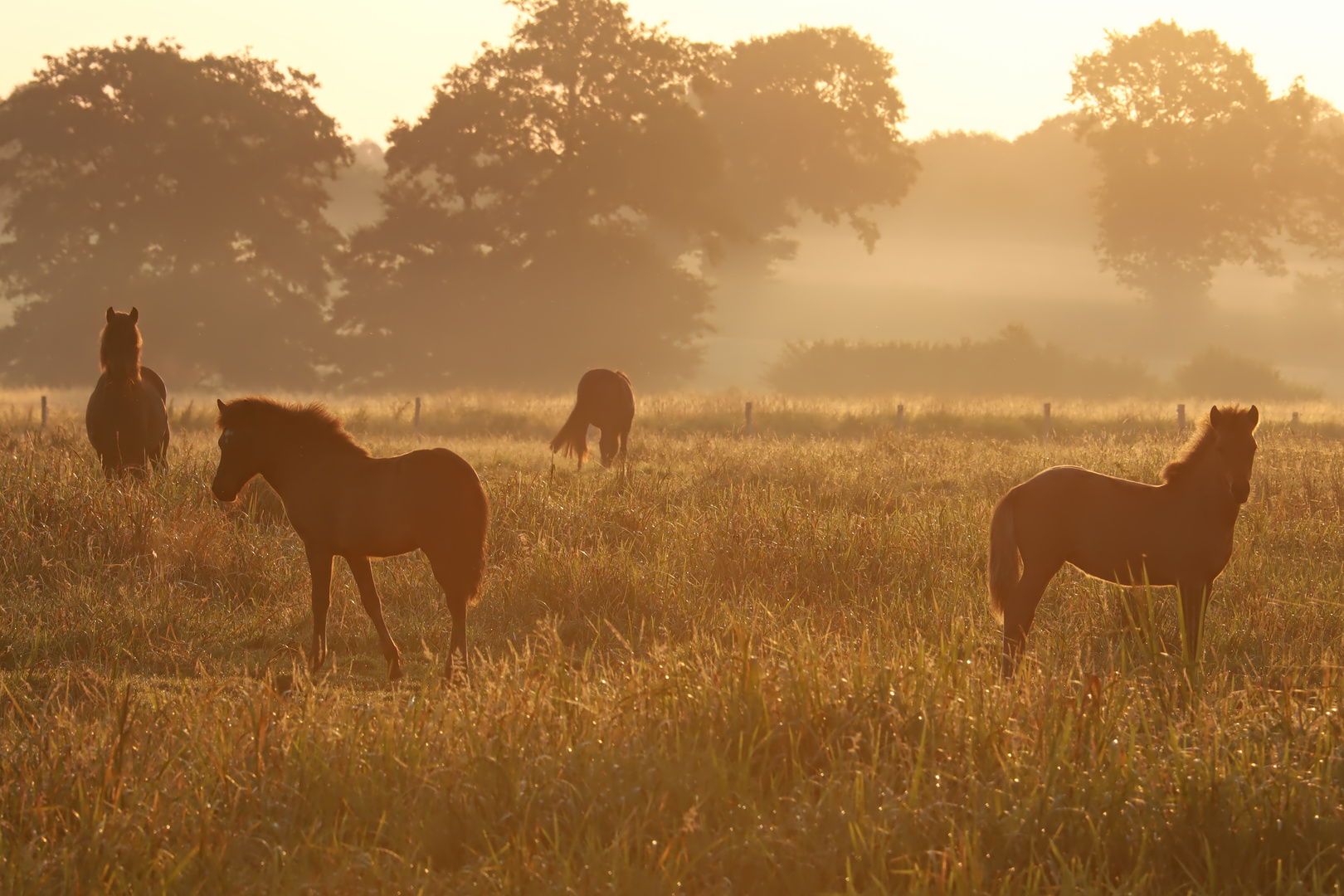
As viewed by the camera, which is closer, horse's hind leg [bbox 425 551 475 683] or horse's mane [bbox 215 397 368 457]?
horse's hind leg [bbox 425 551 475 683]

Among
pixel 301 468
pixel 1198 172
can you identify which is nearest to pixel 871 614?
pixel 301 468

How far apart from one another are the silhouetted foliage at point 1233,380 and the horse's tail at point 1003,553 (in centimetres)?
4032

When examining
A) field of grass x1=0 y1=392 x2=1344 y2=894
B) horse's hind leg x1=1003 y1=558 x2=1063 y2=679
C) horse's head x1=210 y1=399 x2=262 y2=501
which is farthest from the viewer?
horse's head x1=210 y1=399 x2=262 y2=501

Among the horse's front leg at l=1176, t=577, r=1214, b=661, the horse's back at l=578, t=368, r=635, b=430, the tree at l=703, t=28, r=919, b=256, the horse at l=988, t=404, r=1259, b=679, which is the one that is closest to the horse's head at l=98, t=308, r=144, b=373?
the horse's back at l=578, t=368, r=635, b=430

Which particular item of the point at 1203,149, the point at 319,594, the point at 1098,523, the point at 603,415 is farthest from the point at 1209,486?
the point at 1203,149

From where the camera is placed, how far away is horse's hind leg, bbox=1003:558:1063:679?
539 centimetres

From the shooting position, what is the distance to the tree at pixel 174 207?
139 ft

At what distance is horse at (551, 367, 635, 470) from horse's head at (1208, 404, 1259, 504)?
10.2 meters

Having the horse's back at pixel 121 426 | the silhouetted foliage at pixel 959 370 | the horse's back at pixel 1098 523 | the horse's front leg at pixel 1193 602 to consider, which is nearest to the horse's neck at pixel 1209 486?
the horse's back at pixel 1098 523

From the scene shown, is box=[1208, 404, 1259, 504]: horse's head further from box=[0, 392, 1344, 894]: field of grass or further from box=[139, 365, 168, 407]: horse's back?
box=[139, 365, 168, 407]: horse's back

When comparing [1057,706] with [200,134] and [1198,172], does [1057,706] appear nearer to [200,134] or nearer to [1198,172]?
[200,134]

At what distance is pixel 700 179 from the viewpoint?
41688mm

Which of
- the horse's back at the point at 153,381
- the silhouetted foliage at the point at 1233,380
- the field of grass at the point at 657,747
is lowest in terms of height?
the field of grass at the point at 657,747

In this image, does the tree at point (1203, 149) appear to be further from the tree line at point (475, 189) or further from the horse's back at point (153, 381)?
the horse's back at point (153, 381)
